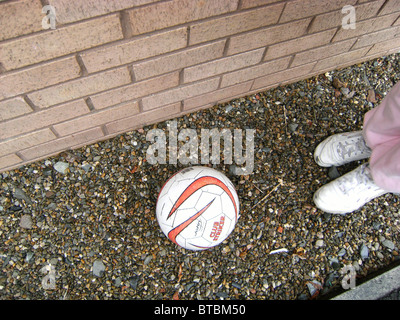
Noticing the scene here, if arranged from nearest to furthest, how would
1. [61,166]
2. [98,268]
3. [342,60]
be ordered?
1. [98,268]
2. [61,166]
3. [342,60]

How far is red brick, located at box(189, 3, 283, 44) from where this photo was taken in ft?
5.83

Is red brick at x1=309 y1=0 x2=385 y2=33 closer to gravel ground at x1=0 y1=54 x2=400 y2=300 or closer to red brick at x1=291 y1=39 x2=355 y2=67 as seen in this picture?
red brick at x1=291 y1=39 x2=355 y2=67

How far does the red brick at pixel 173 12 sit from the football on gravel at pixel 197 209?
97 centimetres

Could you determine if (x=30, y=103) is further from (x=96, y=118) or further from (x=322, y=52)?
(x=322, y=52)

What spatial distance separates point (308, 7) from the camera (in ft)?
6.48

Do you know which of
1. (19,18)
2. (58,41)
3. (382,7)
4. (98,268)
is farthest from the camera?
(382,7)

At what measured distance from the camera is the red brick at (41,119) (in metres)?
1.90

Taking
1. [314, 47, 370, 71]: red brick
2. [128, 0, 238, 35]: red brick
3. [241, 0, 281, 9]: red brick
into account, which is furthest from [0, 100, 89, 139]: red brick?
[314, 47, 370, 71]: red brick

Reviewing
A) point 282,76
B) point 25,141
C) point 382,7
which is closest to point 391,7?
point 382,7

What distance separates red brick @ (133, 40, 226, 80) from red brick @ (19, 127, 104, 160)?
69cm

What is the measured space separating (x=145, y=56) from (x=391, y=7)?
2.04 m

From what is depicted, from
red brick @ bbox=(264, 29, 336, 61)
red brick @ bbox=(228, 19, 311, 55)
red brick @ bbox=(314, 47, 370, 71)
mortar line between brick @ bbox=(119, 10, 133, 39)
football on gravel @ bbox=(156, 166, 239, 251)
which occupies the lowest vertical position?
football on gravel @ bbox=(156, 166, 239, 251)

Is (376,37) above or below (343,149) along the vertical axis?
above

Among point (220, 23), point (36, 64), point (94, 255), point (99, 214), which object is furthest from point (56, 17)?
point (94, 255)
